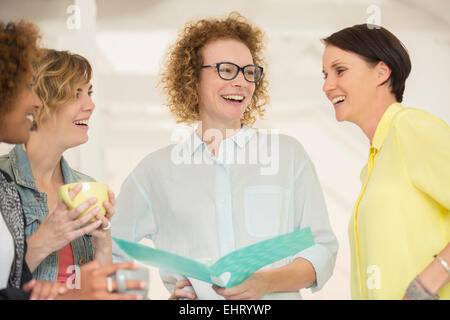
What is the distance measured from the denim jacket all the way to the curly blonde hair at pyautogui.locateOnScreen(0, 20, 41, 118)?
237 millimetres

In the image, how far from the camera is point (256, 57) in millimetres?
1513

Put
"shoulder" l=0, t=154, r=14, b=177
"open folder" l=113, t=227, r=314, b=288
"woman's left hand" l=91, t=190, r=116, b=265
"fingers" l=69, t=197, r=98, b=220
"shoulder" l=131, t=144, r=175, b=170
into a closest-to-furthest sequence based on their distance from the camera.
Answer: "open folder" l=113, t=227, r=314, b=288 → "fingers" l=69, t=197, r=98, b=220 → "woman's left hand" l=91, t=190, r=116, b=265 → "shoulder" l=0, t=154, r=14, b=177 → "shoulder" l=131, t=144, r=175, b=170

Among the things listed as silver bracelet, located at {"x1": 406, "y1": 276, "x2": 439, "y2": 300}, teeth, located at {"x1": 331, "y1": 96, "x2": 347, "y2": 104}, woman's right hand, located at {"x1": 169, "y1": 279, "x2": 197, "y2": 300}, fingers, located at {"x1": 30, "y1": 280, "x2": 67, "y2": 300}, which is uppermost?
teeth, located at {"x1": 331, "y1": 96, "x2": 347, "y2": 104}

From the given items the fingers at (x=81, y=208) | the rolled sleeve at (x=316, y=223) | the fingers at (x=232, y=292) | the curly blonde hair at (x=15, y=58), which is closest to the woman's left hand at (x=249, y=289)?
the fingers at (x=232, y=292)

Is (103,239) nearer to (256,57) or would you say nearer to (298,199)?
(298,199)

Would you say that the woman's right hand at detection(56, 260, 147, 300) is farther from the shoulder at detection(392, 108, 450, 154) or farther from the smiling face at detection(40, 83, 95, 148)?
the shoulder at detection(392, 108, 450, 154)

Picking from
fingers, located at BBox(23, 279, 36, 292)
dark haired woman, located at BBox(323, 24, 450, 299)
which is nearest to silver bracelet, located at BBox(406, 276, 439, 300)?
dark haired woman, located at BBox(323, 24, 450, 299)

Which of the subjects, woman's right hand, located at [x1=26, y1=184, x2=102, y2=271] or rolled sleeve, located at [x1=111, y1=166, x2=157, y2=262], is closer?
woman's right hand, located at [x1=26, y1=184, x2=102, y2=271]

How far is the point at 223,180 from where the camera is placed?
1.40 m

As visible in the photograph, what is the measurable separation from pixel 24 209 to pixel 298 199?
2.39ft

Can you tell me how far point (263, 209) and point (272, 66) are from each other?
465mm

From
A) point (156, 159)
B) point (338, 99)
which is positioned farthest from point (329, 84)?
point (156, 159)

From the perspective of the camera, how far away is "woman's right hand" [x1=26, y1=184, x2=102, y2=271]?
1135 millimetres
